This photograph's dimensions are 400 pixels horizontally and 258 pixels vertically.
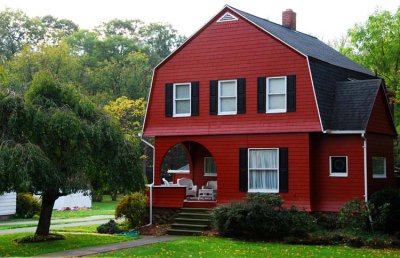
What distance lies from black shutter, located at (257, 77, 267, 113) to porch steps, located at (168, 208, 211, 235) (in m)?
4.27

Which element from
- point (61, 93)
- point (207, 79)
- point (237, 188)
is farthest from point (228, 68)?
point (61, 93)

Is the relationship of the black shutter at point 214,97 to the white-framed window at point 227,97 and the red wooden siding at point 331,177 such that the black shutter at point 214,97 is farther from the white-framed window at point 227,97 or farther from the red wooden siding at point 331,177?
the red wooden siding at point 331,177

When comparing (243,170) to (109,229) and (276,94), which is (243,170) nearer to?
(276,94)

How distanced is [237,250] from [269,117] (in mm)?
6897

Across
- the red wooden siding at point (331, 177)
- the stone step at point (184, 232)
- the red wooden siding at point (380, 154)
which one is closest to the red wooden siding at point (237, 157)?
the red wooden siding at point (331, 177)

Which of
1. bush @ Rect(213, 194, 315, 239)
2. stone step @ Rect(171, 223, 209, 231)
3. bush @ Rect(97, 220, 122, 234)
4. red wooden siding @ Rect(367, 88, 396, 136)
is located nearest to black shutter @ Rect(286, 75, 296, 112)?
red wooden siding @ Rect(367, 88, 396, 136)

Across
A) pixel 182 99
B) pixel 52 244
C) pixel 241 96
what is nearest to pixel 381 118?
pixel 241 96

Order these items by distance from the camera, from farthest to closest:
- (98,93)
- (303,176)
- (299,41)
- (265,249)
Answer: (98,93) < (299,41) < (303,176) < (265,249)

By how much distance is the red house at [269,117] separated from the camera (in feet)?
70.9

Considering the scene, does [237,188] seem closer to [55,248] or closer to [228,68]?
[228,68]

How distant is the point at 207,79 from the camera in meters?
24.0

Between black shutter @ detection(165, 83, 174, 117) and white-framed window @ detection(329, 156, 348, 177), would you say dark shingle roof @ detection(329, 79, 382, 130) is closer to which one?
Result: white-framed window @ detection(329, 156, 348, 177)

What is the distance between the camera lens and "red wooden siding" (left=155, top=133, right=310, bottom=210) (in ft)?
70.8

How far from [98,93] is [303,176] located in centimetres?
3356
